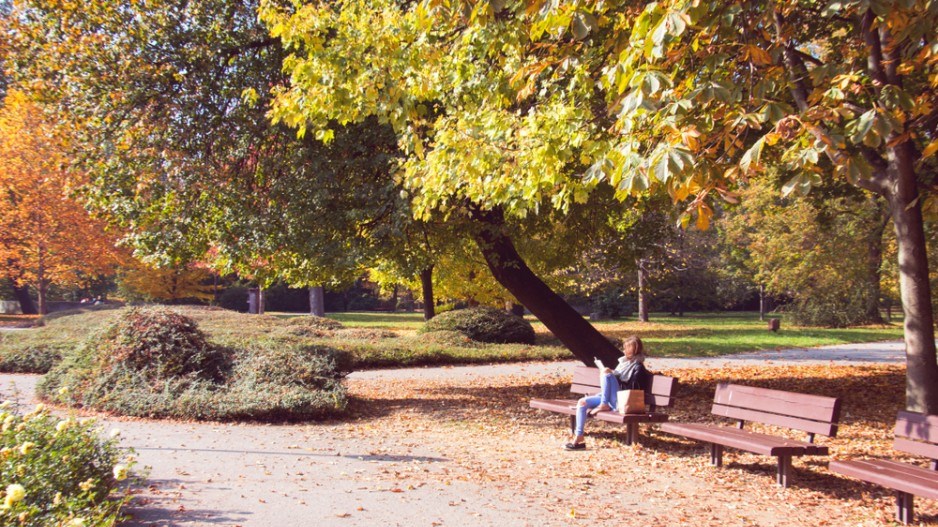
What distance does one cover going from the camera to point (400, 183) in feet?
32.2

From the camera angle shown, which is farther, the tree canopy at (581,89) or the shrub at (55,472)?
the tree canopy at (581,89)

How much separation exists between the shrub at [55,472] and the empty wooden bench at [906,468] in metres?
4.75

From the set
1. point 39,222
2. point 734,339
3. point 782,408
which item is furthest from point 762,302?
point 782,408

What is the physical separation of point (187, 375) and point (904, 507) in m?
8.34

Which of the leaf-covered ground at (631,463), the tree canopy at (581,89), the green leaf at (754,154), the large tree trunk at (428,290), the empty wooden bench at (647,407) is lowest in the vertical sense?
the leaf-covered ground at (631,463)

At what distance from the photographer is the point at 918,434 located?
17.7 ft

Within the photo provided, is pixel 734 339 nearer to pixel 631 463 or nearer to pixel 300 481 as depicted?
pixel 631 463

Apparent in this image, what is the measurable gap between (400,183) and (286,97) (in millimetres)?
1886

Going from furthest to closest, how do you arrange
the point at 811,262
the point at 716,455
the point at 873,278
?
the point at 873,278
the point at 811,262
the point at 716,455

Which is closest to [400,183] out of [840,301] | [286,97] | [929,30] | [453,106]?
[453,106]

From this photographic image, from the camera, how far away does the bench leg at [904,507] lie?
516 cm

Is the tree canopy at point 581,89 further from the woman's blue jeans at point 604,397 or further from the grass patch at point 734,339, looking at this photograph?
the grass patch at point 734,339

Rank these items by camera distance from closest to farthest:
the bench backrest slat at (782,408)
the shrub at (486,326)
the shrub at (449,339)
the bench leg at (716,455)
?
1. the bench backrest slat at (782,408)
2. the bench leg at (716,455)
3. the shrub at (449,339)
4. the shrub at (486,326)

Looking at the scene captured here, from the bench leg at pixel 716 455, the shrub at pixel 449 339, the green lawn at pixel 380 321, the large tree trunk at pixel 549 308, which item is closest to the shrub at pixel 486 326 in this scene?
the shrub at pixel 449 339
